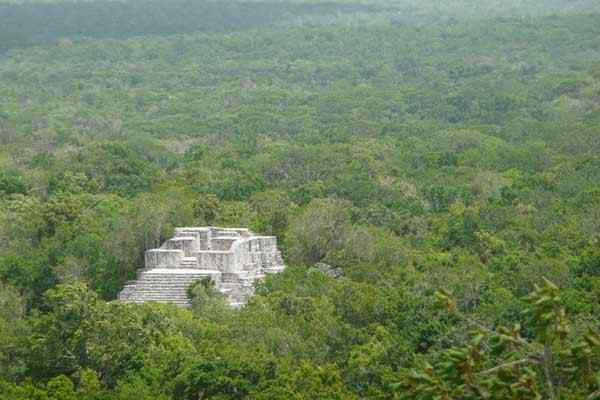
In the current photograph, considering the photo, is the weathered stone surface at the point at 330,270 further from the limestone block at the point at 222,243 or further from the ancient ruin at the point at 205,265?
the limestone block at the point at 222,243

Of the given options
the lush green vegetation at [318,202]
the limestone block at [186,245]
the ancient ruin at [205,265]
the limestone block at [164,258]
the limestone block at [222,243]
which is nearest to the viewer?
the lush green vegetation at [318,202]

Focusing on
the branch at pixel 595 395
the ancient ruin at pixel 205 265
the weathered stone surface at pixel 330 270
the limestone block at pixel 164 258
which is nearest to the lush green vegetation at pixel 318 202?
the weathered stone surface at pixel 330 270

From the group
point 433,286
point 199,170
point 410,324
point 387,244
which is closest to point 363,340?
point 410,324

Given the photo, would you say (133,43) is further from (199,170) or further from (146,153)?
(199,170)

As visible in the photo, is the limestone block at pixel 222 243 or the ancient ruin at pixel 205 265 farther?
the limestone block at pixel 222 243

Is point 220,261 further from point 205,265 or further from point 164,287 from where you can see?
point 164,287

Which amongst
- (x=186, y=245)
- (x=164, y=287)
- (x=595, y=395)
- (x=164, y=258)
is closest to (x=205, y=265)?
(x=164, y=258)
